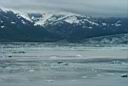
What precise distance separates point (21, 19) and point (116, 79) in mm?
140385

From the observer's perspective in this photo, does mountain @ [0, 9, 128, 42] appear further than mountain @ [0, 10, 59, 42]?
Yes

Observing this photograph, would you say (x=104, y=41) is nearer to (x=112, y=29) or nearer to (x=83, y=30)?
(x=83, y=30)

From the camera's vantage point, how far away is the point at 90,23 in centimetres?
19962

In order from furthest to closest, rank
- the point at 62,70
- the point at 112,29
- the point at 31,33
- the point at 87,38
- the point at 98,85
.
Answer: the point at 112,29, the point at 87,38, the point at 31,33, the point at 62,70, the point at 98,85

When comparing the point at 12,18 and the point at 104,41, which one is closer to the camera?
the point at 104,41

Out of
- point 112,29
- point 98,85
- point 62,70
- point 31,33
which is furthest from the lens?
point 112,29

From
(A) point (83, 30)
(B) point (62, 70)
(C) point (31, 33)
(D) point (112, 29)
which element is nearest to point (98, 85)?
(B) point (62, 70)

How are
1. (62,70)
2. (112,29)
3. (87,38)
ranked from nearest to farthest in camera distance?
(62,70) < (87,38) < (112,29)

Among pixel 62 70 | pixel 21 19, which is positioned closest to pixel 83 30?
pixel 21 19

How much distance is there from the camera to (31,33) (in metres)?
148

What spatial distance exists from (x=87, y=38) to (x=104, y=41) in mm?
13008

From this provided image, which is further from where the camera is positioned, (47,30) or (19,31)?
(47,30)

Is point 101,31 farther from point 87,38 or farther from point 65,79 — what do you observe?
point 65,79

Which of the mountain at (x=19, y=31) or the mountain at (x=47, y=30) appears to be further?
the mountain at (x=47, y=30)
